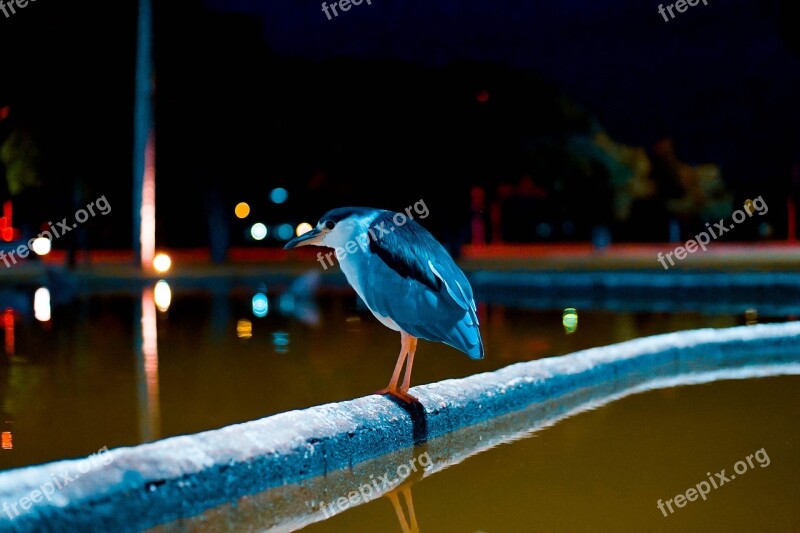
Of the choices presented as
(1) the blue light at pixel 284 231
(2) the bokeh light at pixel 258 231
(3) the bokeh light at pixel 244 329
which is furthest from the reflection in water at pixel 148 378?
(2) the bokeh light at pixel 258 231

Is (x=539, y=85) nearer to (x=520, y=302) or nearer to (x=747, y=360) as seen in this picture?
(x=520, y=302)

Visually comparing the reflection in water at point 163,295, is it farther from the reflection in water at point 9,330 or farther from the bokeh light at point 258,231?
the bokeh light at point 258,231

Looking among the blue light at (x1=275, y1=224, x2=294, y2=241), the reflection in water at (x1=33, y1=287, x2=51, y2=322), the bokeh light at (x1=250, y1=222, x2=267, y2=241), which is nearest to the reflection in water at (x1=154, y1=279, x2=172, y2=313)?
the reflection in water at (x1=33, y1=287, x2=51, y2=322)

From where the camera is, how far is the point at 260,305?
1981 cm

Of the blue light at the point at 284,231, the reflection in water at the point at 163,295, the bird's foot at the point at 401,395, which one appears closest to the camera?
the bird's foot at the point at 401,395

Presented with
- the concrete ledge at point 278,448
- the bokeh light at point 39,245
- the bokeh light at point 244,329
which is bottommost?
the concrete ledge at point 278,448

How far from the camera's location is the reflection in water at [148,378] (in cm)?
752

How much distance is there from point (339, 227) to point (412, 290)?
494 mm

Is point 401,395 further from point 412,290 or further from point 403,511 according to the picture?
point 403,511

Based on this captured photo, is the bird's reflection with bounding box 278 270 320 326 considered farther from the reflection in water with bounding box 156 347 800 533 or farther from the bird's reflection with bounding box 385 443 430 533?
the bird's reflection with bounding box 385 443 430 533

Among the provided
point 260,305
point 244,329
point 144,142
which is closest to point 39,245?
point 144,142

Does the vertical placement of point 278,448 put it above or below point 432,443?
above

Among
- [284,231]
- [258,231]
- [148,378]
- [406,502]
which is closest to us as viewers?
[406,502]

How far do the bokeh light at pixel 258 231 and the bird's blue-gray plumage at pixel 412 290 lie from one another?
168 ft
